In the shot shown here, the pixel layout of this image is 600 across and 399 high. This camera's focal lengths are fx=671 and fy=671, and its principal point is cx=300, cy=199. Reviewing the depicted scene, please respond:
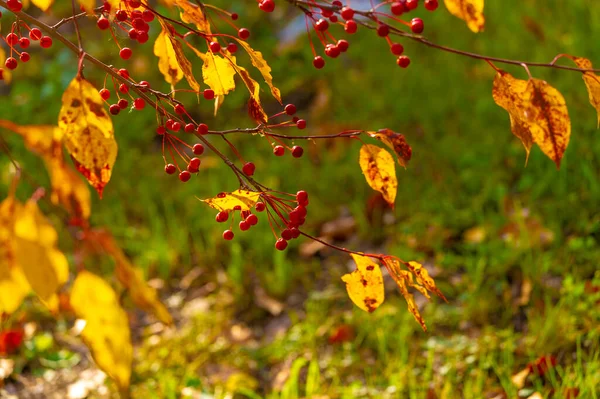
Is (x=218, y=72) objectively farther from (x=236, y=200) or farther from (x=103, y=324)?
(x=103, y=324)

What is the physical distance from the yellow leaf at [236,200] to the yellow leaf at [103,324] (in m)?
0.26

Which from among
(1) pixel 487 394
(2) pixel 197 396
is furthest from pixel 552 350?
(2) pixel 197 396

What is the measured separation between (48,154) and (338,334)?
137 centimetres

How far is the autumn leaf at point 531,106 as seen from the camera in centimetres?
91

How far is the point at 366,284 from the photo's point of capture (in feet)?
3.27

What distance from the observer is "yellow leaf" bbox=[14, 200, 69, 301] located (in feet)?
2.01

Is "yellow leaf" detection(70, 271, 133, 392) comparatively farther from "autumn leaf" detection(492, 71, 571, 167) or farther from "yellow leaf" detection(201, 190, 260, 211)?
"autumn leaf" detection(492, 71, 571, 167)

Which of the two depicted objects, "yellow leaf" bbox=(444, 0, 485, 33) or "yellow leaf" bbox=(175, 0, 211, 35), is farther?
"yellow leaf" bbox=(175, 0, 211, 35)

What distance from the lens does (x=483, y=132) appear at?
9.29 feet

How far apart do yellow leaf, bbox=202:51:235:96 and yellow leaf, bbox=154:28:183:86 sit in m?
0.13

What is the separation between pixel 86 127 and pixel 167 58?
0.43m

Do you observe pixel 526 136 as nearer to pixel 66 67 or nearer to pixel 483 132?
pixel 483 132

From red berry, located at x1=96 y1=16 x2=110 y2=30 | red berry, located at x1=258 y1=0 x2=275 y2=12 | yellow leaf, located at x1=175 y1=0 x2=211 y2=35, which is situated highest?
red berry, located at x1=258 y1=0 x2=275 y2=12

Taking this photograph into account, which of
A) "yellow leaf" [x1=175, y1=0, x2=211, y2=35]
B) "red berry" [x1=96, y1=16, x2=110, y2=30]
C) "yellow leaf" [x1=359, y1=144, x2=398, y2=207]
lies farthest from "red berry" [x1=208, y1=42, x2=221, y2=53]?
"yellow leaf" [x1=359, y1=144, x2=398, y2=207]
